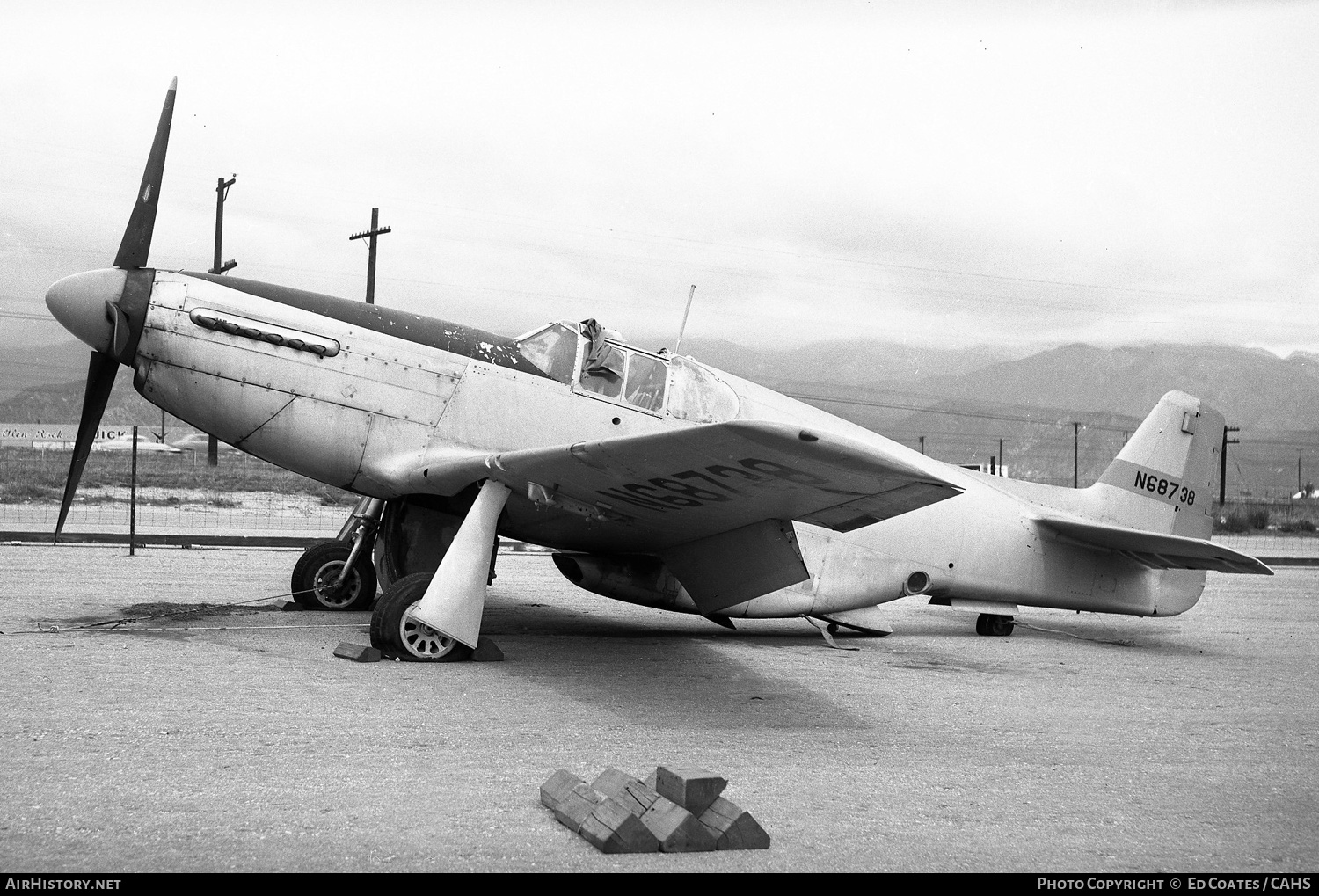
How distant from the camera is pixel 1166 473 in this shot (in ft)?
38.7

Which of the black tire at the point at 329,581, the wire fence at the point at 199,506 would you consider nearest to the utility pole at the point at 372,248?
the wire fence at the point at 199,506

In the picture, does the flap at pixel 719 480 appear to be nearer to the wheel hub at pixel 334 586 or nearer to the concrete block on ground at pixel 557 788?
the concrete block on ground at pixel 557 788

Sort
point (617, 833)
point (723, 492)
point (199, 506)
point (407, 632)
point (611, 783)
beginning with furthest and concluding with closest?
point (199, 506), point (407, 632), point (723, 492), point (611, 783), point (617, 833)

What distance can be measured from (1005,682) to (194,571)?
9308mm

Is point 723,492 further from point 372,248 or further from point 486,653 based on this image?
point 372,248

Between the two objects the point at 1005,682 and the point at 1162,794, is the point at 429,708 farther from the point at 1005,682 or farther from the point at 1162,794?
the point at 1005,682

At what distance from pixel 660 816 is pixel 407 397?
549cm

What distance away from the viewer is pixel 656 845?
13.3ft

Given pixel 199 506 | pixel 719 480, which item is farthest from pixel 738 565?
pixel 199 506

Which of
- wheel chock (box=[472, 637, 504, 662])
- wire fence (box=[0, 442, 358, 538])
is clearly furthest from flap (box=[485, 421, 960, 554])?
wire fence (box=[0, 442, 358, 538])

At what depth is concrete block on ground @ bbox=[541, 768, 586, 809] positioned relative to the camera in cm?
441

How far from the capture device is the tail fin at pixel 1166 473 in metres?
11.7

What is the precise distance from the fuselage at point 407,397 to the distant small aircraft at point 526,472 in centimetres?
2
